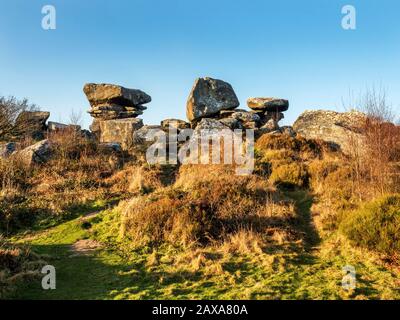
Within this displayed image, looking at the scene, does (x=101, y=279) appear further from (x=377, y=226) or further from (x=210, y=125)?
(x=210, y=125)

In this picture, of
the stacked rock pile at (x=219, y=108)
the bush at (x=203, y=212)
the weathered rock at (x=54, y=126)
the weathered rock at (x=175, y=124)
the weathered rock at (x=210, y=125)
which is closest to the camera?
the bush at (x=203, y=212)

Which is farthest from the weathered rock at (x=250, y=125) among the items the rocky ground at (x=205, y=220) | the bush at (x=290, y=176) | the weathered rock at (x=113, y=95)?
the bush at (x=290, y=176)

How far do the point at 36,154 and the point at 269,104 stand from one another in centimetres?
1404

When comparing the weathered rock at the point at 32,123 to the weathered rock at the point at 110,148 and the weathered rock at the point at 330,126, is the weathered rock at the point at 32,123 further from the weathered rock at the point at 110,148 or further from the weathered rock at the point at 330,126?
the weathered rock at the point at 330,126

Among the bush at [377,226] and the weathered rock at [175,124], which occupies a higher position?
the weathered rock at [175,124]

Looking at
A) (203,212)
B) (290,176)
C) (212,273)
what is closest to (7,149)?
(203,212)

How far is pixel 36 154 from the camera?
17.6m

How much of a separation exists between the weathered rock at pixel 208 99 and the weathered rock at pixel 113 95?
4099 mm

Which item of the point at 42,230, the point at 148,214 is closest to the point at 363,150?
the point at 148,214

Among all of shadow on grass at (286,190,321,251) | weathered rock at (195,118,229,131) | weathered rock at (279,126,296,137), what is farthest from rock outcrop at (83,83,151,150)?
shadow on grass at (286,190,321,251)

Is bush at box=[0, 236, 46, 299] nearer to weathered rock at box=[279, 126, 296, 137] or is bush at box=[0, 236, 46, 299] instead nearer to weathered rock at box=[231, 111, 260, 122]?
weathered rock at box=[279, 126, 296, 137]

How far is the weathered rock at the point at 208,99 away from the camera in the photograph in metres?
23.7

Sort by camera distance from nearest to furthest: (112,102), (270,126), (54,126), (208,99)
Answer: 1. (54,126)
2. (270,126)
3. (208,99)
4. (112,102)

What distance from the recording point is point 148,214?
10.6 m
